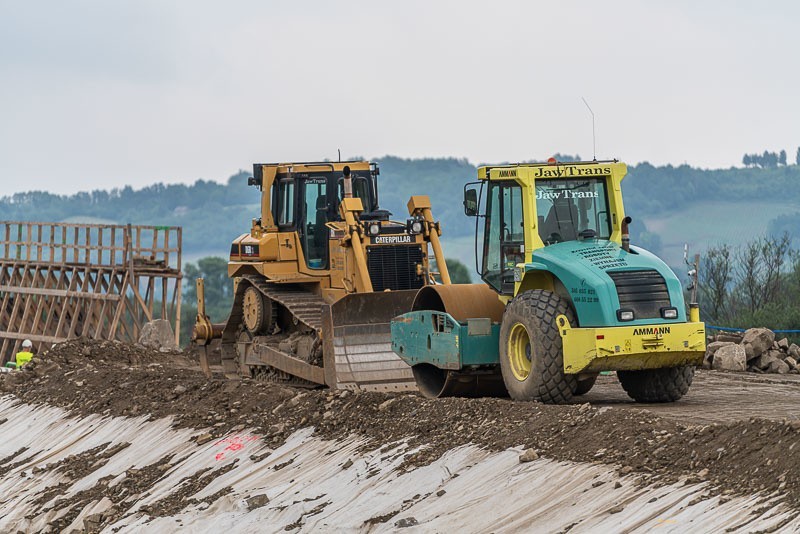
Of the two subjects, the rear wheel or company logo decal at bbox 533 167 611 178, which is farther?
the rear wheel

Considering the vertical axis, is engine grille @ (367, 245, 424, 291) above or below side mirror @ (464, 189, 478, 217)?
below

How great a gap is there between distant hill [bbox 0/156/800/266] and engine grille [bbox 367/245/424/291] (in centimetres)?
8084

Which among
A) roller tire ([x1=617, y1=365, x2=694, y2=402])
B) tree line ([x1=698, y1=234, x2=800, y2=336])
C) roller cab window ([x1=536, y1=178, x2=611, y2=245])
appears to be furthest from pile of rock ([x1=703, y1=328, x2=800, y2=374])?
tree line ([x1=698, y1=234, x2=800, y2=336])

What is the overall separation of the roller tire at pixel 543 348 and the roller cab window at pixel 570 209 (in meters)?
0.98

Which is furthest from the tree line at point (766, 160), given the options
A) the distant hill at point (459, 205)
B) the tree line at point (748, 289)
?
the tree line at point (748, 289)

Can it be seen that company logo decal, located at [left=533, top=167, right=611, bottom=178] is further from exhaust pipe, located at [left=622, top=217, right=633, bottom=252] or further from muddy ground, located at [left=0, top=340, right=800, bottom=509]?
muddy ground, located at [left=0, top=340, right=800, bottom=509]

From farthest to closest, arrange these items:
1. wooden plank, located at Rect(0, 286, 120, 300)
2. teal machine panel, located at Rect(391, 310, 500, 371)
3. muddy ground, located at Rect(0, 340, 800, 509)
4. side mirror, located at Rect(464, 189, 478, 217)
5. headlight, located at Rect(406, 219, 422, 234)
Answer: wooden plank, located at Rect(0, 286, 120, 300)
headlight, located at Rect(406, 219, 422, 234)
teal machine panel, located at Rect(391, 310, 500, 371)
side mirror, located at Rect(464, 189, 478, 217)
muddy ground, located at Rect(0, 340, 800, 509)

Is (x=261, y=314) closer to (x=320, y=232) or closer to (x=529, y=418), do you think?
(x=320, y=232)

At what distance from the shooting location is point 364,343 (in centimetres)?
1942

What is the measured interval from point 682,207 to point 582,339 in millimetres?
132319

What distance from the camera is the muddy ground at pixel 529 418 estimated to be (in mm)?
11453

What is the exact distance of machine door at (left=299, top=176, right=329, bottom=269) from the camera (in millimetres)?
23172

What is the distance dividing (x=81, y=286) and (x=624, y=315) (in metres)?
24.6

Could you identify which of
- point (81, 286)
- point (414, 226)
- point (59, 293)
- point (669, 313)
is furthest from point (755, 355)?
point (59, 293)
